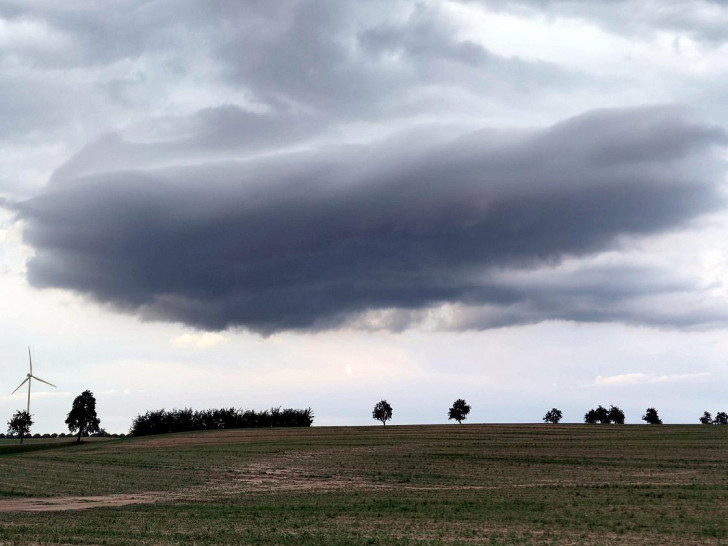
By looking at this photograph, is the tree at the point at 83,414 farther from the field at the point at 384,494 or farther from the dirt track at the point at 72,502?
the dirt track at the point at 72,502

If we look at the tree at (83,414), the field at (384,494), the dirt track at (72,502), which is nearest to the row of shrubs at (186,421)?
the tree at (83,414)

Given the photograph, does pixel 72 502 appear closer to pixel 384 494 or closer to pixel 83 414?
pixel 384 494

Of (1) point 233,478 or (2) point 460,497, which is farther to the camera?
(1) point 233,478

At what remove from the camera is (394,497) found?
5266 cm

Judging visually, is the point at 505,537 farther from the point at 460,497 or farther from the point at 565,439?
the point at 565,439

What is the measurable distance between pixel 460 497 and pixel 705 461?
37034 millimetres

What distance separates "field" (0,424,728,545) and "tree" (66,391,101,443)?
224ft

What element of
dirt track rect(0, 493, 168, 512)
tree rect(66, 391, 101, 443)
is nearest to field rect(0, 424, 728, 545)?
dirt track rect(0, 493, 168, 512)

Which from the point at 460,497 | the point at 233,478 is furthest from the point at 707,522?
the point at 233,478

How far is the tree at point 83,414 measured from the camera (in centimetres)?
17112

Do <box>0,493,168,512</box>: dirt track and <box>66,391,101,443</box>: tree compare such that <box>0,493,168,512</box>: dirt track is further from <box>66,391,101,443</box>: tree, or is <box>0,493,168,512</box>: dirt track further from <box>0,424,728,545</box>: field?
<box>66,391,101,443</box>: tree

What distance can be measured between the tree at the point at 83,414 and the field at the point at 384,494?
224 feet

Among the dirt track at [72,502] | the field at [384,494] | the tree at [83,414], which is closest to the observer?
the field at [384,494]

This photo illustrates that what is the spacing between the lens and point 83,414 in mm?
171500
